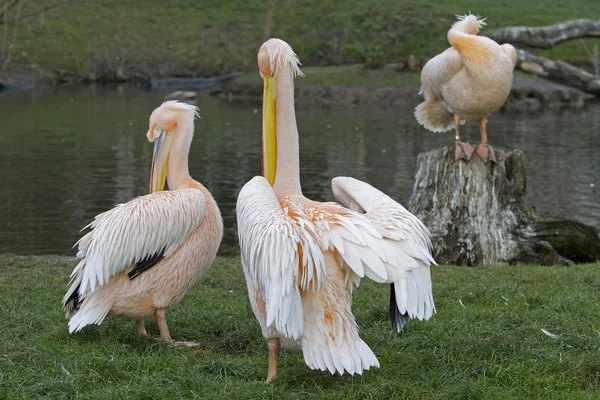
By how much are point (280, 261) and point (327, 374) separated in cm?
71

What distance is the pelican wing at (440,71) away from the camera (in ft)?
25.2

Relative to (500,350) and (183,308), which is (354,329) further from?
(183,308)

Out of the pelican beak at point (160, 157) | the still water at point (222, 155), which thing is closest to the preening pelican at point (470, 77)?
the still water at point (222, 155)

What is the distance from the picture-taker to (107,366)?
387cm

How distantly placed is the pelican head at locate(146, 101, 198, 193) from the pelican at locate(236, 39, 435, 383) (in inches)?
60.8

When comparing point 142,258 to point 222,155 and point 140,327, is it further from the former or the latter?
point 222,155

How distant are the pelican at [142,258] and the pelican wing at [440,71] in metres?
3.61

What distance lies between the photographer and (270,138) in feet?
14.4

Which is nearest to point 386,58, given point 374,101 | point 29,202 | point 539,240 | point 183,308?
point 374,101

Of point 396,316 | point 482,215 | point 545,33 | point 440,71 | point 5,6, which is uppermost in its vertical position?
point 545,33

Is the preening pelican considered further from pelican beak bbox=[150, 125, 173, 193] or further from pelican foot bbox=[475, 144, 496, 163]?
pelican beak bbox=[150, 125, 173, 193]

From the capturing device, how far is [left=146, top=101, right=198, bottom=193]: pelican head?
5.41m

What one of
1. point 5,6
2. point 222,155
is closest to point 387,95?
point 222,155

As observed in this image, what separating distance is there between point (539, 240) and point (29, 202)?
697 cm
